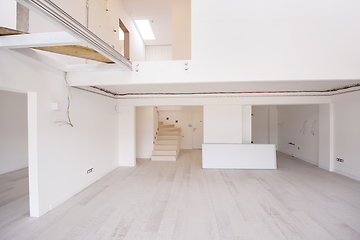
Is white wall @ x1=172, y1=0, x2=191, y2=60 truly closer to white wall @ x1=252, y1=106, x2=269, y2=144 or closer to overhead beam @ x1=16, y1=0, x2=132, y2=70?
overhead beam @ x1=16, y1=0, x2=132, y2=70

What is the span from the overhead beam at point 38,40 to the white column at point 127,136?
355 centimetres

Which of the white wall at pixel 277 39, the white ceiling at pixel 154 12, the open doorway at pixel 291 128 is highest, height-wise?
the white ceiling at pixel 154 12

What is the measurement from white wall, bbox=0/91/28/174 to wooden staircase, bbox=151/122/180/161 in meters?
4.21

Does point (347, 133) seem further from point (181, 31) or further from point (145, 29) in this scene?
point (145, 29)

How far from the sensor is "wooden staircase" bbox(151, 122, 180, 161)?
627 centimetres

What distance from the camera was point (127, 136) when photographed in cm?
553

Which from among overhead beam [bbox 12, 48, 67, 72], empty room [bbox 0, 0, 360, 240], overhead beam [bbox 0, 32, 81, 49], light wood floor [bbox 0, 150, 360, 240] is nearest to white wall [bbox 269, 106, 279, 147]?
empty room [bbox 0, 0, 360, 240]

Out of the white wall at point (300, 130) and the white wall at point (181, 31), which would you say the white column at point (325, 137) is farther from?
the white wall at point (181, 31)

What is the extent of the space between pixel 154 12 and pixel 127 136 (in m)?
4.36

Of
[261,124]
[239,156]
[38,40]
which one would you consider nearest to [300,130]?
[261,124]

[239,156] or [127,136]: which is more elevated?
[127,136]

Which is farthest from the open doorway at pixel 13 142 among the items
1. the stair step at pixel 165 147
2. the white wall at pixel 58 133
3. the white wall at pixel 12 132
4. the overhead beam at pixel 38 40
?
the stair step at pixel 165 147

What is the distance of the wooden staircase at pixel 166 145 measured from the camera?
20.6 feet

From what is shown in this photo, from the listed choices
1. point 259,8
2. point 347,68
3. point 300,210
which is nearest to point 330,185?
point 300,210
